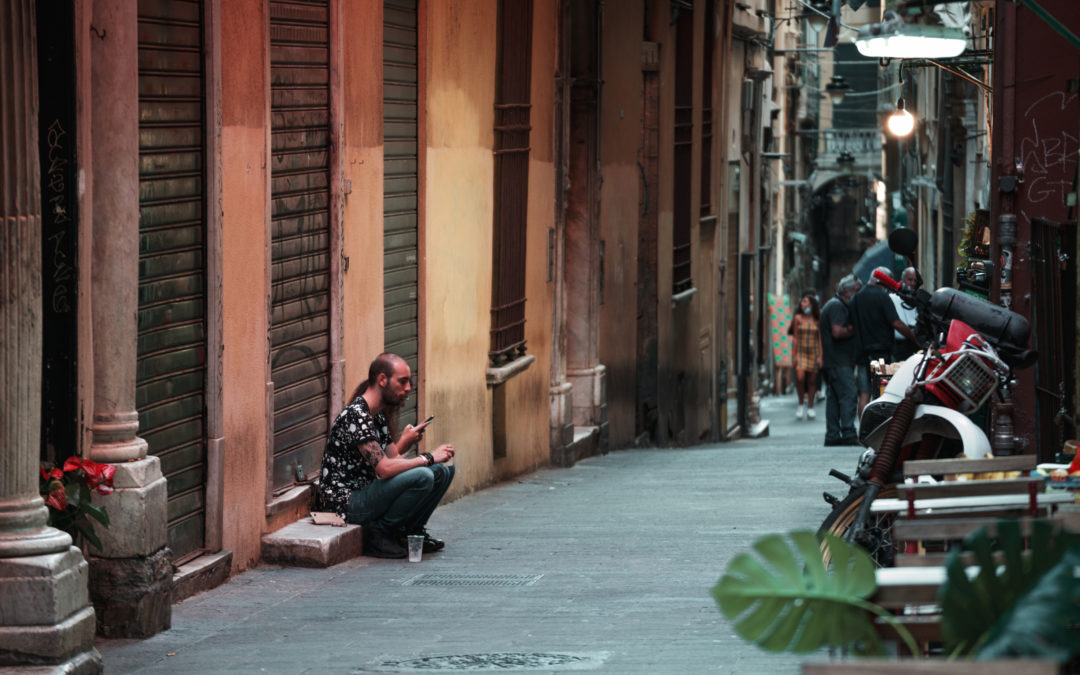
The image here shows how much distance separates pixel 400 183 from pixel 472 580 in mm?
3535

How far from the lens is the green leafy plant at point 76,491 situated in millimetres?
6598

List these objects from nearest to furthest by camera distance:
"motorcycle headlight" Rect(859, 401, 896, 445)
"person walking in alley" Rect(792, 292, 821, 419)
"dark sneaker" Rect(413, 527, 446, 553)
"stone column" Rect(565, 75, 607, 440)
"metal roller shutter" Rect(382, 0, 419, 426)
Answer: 1. "motorcycle headlight" Rect(859, 401, 896, 445)
2. "dark sneaker" Rect(413, 527, 446, 553)
3. "metal roller shutter" Rect(382, 0, 419, 426)
4. "stone column" Rect(565, 75, 607, 440)
5. "person walking in alley" Rect(792, 292, 821, 419)

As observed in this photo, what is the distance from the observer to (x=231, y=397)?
8.47m

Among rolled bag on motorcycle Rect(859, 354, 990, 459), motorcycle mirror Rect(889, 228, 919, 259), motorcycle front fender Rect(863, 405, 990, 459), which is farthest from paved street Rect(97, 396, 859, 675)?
motorcycle mirror Rect(889, 228, 919, 259)

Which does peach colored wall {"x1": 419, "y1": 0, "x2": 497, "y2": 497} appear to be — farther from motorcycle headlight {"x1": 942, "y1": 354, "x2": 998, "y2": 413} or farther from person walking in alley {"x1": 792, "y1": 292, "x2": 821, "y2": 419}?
person walking in alley {"x1": 792, "y1": 292, "x2": 821, "y2": 419}

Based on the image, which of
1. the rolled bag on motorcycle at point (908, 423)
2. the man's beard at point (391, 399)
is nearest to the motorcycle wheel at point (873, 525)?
the rolled bag on motorcycle at point (908, 423)

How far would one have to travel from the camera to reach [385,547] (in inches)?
364

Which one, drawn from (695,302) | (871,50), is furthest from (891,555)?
(695,302)

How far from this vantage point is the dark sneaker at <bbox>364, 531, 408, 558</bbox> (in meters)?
9.24

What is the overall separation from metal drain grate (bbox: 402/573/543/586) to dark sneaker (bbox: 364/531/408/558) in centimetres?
60

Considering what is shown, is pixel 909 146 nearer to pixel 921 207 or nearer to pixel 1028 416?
pixel 921 207

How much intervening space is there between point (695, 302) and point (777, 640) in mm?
18502

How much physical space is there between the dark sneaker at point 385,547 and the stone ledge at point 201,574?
1025mm

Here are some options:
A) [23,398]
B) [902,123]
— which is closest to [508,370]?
[23,398]
